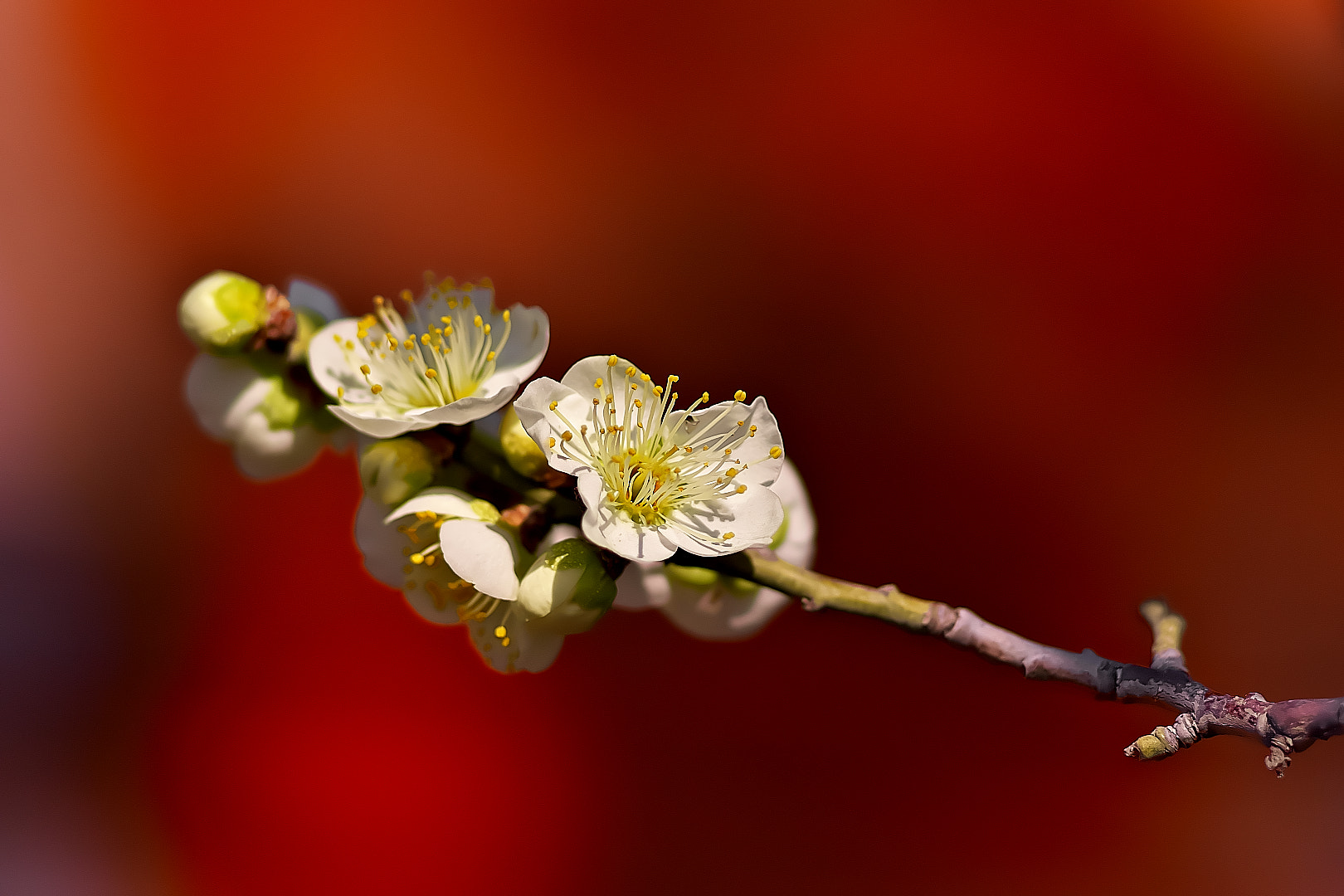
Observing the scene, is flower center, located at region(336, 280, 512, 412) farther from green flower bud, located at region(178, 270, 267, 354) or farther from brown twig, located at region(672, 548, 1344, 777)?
brown twig, located at region(672, 548, 1344, 777)

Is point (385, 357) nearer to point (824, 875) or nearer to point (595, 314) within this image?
point (595, 314)

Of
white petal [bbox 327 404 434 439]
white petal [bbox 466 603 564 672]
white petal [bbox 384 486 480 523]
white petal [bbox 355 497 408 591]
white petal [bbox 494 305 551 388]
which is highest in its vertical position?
white petal [bbox 494 305 551 388]

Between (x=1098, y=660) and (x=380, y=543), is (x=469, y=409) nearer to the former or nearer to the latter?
(x=380, y=543)

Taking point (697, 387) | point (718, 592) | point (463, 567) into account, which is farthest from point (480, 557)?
point (697, 387)

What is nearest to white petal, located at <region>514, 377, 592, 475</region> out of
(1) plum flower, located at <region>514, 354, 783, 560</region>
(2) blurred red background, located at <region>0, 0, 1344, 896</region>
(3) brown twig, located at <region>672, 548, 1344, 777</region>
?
(1) plum flower, located at <region>514, 354, 783, 560</region>

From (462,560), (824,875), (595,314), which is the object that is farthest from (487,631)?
(824,875)
